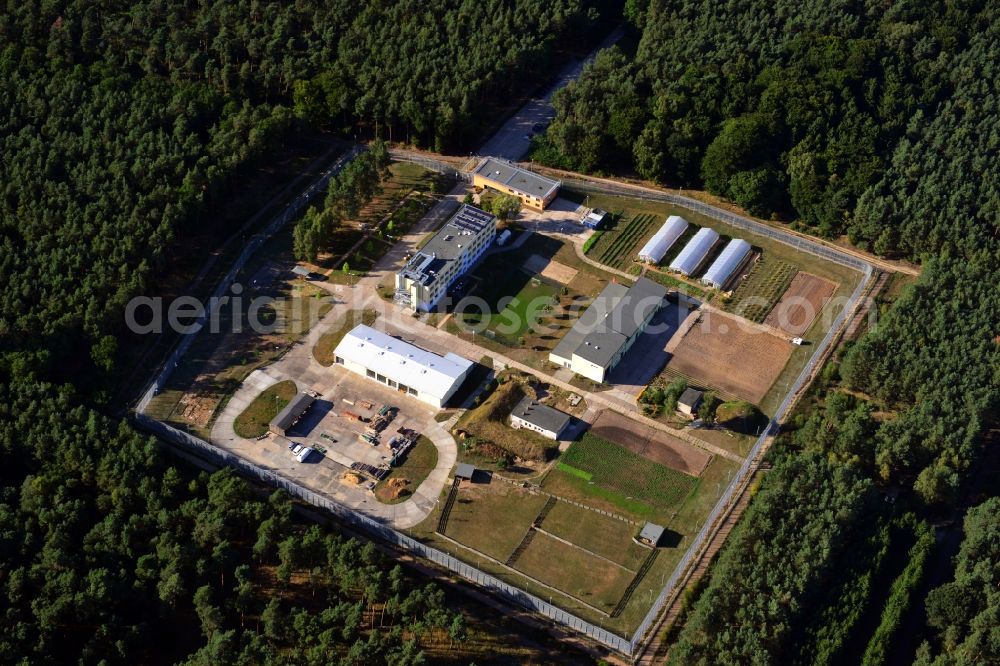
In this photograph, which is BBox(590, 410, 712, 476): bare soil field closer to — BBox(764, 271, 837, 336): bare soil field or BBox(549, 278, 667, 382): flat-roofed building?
BBox(549, 278, 667, 382): flat-roofed building

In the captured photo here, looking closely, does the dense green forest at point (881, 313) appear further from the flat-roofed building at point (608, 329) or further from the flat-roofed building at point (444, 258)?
the flat-roofed building at point (444, 258)

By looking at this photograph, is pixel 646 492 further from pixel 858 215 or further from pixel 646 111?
pixel 646 111

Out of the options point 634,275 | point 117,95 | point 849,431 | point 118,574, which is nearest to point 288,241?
point 117,95

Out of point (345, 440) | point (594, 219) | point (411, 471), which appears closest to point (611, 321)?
point (594, 219)

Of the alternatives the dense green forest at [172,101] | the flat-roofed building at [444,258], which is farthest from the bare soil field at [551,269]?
the dense green forest at [172,101]

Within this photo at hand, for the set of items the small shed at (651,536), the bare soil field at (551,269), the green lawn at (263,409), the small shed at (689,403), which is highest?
the bare soil field at (551,269)

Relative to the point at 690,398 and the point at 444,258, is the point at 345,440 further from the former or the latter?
the point at 690,398
